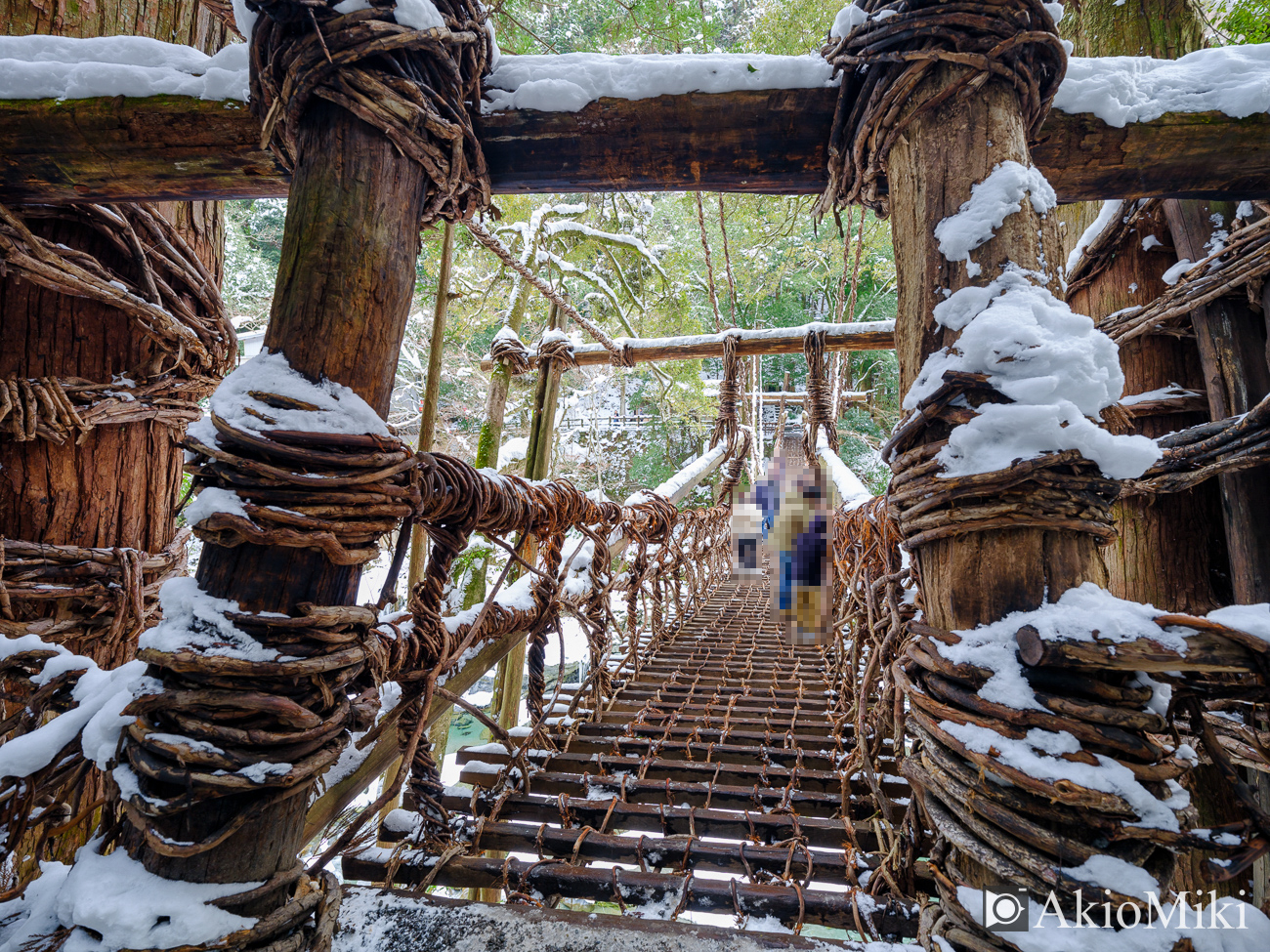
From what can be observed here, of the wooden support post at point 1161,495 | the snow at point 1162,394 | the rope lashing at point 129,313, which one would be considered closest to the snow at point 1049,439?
the wooden support post at point 1161,495

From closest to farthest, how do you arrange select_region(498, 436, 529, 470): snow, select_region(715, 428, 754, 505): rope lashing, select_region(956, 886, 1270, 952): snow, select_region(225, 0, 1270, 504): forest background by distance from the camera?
select_region(956, 886, 1270, 952): snow < select_region(715, 428, 754, 505): rope lashing < select_region(225, 0, 1270, 504): forest background < select_region(498, 436, 529, 470): snow

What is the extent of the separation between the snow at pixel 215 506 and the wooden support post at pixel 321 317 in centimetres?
7

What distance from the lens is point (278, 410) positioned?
0.61 metres

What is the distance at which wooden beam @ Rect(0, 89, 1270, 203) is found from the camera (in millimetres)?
815

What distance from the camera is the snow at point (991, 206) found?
0.66m

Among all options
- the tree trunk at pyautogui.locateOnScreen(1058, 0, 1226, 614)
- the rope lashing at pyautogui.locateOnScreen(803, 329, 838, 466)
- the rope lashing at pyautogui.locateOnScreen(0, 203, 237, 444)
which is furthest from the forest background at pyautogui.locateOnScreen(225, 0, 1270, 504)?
the rope lashing at pyautogui.locateOnScreen(0, 203, 237, 444)

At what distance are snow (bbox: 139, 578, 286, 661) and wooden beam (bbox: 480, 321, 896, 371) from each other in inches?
99.1

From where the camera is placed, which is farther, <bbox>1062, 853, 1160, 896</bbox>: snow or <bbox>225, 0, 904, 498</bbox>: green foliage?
<bbox>225, 0, 904, 498</bbox>: green foliage

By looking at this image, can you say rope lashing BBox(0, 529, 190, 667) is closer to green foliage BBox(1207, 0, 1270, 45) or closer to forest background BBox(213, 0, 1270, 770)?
forest background BBox(213, 0, 1270, 770)

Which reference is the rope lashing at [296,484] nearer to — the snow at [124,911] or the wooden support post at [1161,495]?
the snow at [124,911]

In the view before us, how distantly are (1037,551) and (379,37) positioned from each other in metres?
1.02

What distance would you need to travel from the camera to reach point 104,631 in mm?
1085

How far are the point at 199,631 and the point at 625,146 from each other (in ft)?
2.96

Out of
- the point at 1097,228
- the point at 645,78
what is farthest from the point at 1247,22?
the point at 645,78
